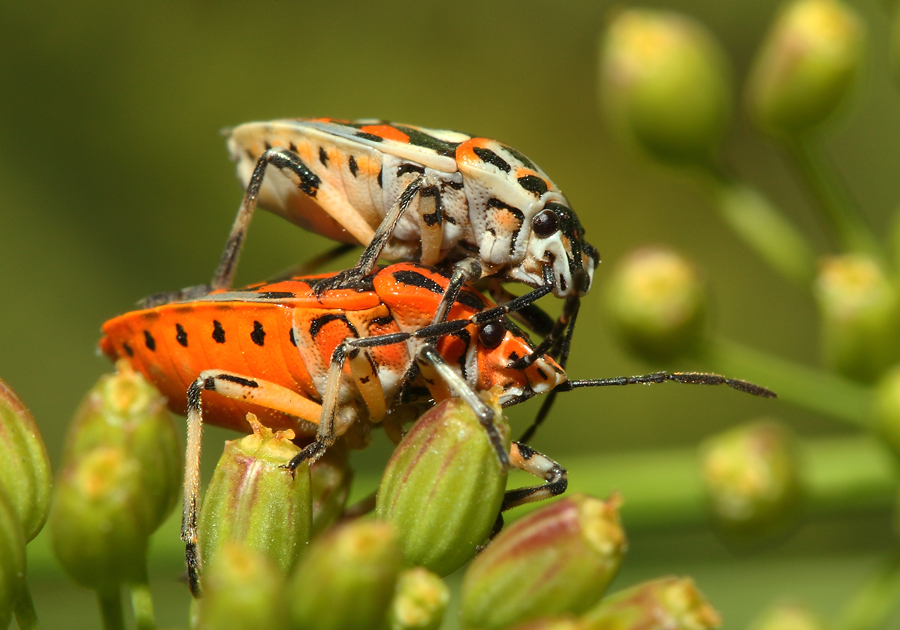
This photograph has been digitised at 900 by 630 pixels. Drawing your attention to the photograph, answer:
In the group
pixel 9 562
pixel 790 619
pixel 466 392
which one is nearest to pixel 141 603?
pixel 9 562

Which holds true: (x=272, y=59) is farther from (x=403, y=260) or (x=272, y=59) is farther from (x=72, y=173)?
(x=403, y=260)

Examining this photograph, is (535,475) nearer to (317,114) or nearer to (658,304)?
(658,304)

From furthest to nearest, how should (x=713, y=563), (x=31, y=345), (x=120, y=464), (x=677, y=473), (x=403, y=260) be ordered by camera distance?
(x=31, y=345), (x=713, y=563), (x=677, y=473), (x=403, y=260), (x=120, y=464)

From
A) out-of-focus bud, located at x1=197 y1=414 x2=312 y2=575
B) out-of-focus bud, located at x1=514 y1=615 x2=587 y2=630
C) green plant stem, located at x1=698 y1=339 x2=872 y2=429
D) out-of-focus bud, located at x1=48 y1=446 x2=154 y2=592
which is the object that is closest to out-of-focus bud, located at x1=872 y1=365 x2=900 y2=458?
green plant stem, located at x1=698 y1=339 x2=872 y2=429

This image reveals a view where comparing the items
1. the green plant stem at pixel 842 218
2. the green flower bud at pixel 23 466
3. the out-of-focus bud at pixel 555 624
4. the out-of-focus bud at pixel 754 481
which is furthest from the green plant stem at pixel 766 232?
the green flower bud at pixel 23 466

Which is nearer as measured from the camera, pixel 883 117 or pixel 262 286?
pixel 262 286

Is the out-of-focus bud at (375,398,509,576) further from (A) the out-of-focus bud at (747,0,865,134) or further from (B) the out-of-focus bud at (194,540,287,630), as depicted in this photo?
(A) the out-of-focus bud at (747,0,865,134)

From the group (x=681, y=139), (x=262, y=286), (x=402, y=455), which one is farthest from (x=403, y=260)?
(x=681, y=139)
